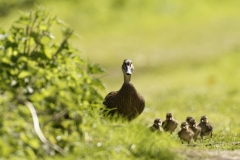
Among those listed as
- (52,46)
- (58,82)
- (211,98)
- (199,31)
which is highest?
(199,31)

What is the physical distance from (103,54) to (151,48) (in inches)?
98.4

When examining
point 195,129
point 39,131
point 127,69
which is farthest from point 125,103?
point 39,131

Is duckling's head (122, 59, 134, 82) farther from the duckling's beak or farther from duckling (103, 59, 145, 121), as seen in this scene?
duckling (103, 59, 145, 121)

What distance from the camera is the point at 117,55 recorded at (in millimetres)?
30750

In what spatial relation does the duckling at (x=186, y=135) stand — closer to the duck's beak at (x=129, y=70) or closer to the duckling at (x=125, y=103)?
the duckling at (x=125, y=103)

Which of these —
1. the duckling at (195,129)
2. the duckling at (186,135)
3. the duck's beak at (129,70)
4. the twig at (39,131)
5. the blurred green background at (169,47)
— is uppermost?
the blurred green background at (169,47)

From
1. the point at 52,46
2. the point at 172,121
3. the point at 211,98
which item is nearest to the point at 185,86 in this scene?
the point at 211,98

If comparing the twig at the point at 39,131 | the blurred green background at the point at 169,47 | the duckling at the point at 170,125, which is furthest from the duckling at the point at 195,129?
the twig at the point at 39,131

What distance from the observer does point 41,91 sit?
843cm

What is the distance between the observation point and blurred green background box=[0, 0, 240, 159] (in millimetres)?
19736

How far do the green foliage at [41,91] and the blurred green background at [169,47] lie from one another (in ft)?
14.3

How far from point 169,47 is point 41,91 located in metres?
23.4

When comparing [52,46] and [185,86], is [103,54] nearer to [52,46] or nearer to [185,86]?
[185,86]

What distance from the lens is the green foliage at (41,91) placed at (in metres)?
7.96
